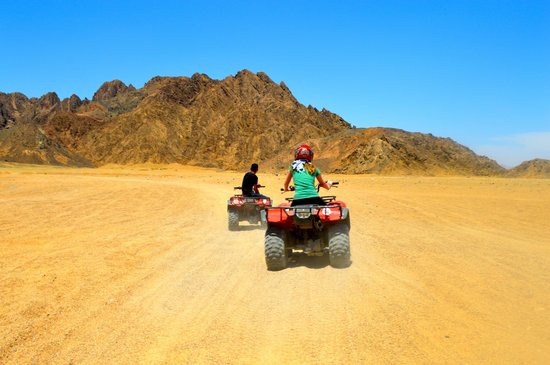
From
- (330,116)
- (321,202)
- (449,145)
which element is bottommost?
(321,202)

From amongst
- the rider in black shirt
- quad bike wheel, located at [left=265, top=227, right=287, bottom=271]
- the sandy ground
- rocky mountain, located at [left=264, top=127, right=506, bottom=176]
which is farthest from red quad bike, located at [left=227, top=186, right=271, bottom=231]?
rocky mountain, located at [left=264, top=127, right=506, bottom=176]

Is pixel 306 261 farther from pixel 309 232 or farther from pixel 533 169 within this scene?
pixel 533 169

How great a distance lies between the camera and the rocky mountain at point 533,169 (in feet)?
181

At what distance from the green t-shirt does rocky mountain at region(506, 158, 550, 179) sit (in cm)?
5414

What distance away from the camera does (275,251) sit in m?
7.52

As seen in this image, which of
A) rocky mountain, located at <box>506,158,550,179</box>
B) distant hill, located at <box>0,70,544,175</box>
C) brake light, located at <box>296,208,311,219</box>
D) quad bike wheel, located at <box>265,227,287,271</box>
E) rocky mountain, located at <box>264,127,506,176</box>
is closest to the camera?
brake light, located at <box>296,208,311,219</box>

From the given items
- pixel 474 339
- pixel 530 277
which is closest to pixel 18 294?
pixel 474 339

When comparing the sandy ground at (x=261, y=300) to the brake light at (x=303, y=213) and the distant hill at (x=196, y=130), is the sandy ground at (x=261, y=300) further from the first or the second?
the distant hill at (x=196, y=130)

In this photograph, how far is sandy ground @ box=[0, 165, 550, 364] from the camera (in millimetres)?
4480

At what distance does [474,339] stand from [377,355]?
1098 millimetres

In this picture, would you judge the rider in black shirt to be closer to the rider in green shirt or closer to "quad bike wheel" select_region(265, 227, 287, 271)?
the rider in green shirt

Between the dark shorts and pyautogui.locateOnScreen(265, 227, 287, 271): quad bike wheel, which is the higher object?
the dark shorts

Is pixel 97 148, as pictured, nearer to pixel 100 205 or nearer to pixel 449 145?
pixel 449 145

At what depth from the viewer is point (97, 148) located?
111m
